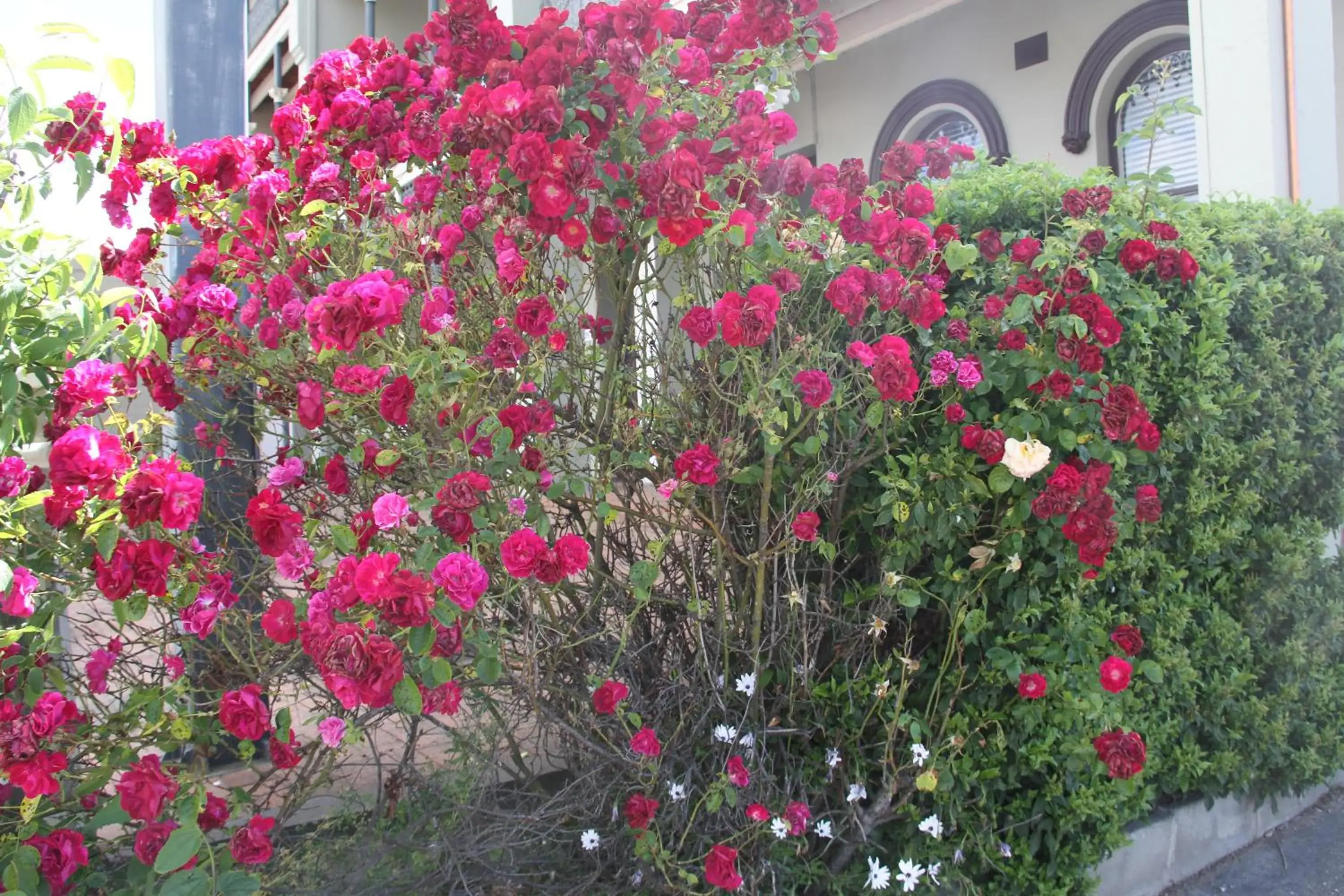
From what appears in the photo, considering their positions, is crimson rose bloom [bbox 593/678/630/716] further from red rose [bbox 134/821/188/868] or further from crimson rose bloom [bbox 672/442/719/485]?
red rose [bbox 134/821/188/868]

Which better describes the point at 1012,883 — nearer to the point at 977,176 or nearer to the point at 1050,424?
the point at 1050,424

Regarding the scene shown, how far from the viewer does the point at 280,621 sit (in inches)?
76.7

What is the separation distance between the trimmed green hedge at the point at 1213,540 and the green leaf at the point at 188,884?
→ 1.80m

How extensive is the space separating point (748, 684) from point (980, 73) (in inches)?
273

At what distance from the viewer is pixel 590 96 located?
2.18m

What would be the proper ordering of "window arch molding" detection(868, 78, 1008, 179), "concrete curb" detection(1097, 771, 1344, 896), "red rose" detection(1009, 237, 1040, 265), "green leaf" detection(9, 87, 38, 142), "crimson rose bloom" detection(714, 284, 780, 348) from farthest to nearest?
"window arch molding" detection(868, 78, 1008, 179) → "concrete curb" detection(1097, 771, 1344, 896) → "red rose" detection(1009, 237, 1040, 265) → "crimson rose bloom" detection(714, 284, 780, 348) → "green leaf" detection(9, 87, 38, 142)

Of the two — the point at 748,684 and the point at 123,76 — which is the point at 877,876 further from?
the point at 123,76

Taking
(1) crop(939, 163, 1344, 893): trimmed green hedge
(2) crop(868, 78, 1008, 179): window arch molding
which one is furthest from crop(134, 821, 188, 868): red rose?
(2) crop(868, 78, 1008, 179): window arch molding

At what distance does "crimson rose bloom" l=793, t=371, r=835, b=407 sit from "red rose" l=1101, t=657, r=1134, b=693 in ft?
3.22

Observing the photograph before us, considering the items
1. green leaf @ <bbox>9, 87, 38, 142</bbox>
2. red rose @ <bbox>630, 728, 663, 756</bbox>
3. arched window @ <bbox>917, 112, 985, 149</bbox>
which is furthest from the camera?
arched window @ <bbox>917, 112, 985, 149</bbox>

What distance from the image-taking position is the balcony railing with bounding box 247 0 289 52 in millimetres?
13876

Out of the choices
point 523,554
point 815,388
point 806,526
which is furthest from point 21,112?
point 806,526

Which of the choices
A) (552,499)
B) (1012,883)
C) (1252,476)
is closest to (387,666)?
(552,499)

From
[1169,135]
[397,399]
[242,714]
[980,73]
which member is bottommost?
[242,714]
